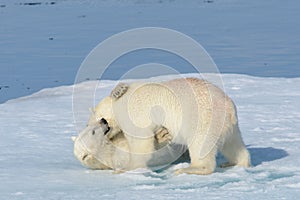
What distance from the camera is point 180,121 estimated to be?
4.59 m

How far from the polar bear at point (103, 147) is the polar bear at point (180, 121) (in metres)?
0.04

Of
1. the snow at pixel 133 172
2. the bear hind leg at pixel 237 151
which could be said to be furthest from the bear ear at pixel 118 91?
the bear hind leg at pixel 237 151

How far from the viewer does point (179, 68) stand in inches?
420

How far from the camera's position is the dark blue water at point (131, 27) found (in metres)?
10.5

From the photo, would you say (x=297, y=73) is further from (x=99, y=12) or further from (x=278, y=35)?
(x=99, y=12)

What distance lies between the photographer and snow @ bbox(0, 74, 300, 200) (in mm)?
4176

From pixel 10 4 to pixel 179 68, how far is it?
34.4ft

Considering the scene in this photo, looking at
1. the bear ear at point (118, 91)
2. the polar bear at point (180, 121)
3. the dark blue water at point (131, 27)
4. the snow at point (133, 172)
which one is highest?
the dark blue water at point (131, 27)

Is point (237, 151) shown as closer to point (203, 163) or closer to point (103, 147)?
point (203, 163)

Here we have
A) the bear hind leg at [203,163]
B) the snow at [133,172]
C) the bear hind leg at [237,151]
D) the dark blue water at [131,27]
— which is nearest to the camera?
the snow at [133,172]

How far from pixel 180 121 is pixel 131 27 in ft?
33.6

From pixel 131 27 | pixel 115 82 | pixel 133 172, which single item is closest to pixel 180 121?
pixel 133 172

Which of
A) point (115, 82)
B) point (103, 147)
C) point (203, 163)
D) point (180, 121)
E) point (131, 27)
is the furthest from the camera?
point (131, 27)

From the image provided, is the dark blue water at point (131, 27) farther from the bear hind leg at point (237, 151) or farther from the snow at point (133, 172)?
the bear hind leg at point (237, 151)
